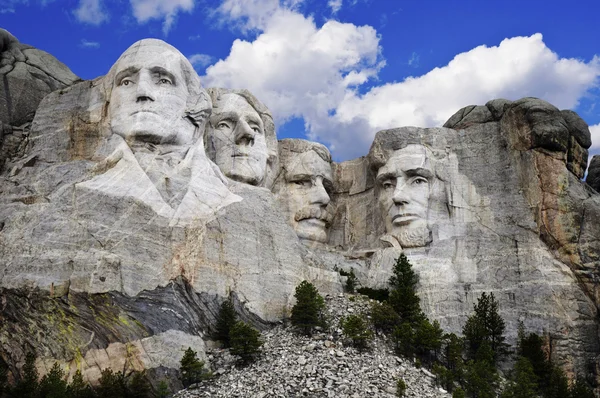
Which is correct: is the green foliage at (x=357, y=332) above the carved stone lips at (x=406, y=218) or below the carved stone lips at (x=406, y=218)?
below

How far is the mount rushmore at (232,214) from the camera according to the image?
34938 millimetres

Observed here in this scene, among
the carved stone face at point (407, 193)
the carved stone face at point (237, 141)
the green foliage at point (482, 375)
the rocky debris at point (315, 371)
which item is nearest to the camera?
the rocky debris at point (315, 371)

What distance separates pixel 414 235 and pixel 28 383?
1609cm

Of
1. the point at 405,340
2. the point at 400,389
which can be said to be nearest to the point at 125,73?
the point at 405,340

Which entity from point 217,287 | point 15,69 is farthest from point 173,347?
point 15,69

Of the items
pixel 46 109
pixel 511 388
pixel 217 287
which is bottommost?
pixel 511 388

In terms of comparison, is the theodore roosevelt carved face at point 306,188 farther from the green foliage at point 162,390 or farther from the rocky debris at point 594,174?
the green foliage at point 162,390

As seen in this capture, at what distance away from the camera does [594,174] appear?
47562 mm

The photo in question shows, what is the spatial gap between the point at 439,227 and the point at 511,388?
345 inches

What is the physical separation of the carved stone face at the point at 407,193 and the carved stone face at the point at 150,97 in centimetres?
816

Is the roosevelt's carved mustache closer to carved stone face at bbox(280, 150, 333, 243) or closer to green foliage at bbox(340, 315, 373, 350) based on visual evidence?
carved stone face at bbox(280, 150, 333, 243)

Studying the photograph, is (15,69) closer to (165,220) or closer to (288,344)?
(165,220)

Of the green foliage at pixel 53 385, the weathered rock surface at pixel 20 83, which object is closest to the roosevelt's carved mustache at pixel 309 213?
the weathered rock surface at pixel 20 83

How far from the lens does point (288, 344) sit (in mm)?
36188
